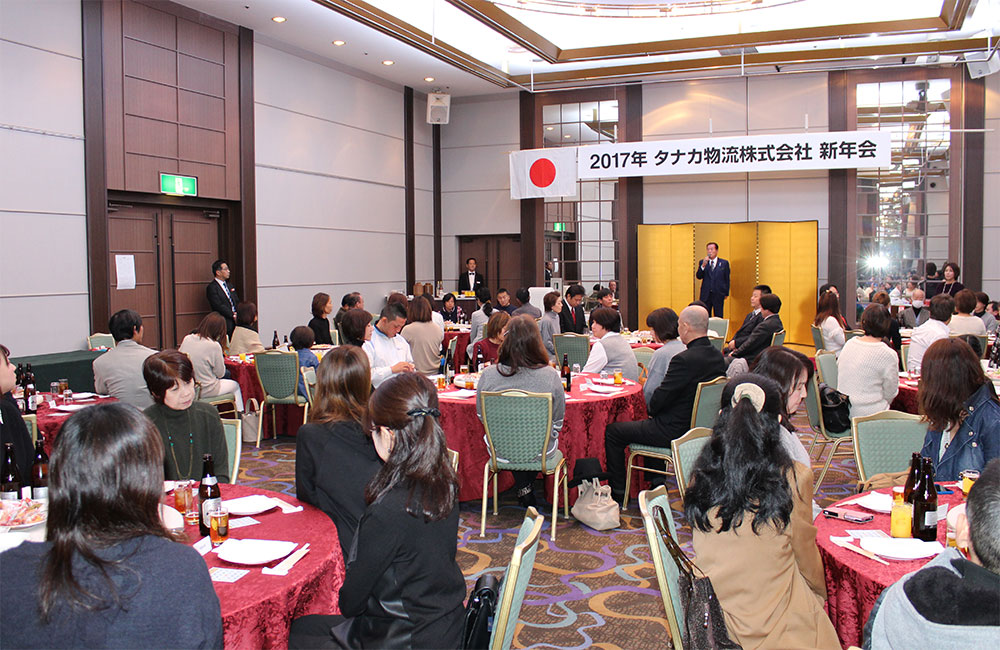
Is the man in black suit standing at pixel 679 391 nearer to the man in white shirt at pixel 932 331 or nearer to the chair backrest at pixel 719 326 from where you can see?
the man in white shirt at pixel 932 331

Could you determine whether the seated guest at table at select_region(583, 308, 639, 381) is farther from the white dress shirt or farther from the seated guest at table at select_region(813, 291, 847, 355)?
the seated guest at table at select_region(813, 291, 847, 355)

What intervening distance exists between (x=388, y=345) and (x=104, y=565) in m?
5.28

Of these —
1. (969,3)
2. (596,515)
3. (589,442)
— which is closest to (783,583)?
(596,515)

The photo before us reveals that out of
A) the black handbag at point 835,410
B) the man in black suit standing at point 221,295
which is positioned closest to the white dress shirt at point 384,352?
the black handbag at point 835,410

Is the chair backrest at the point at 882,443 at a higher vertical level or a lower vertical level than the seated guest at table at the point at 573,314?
lower

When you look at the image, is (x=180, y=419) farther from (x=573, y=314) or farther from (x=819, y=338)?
(x=819, y=338)

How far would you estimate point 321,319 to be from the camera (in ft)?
29.9

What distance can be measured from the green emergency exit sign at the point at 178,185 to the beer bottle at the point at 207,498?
25.0 feet

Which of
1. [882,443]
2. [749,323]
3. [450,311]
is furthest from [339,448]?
[450,311]

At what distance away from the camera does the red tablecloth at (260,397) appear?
26.2 ft

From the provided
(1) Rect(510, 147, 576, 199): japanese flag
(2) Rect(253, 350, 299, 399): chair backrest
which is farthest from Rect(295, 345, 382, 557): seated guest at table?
(1) Rect(510, 147, 576, 199): japanese flag

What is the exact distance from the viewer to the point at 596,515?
527 cm

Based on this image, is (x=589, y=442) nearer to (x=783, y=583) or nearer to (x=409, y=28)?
(x=783, y=583)

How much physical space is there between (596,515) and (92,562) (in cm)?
404
